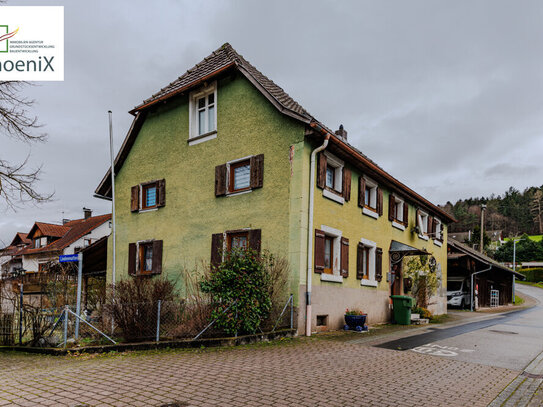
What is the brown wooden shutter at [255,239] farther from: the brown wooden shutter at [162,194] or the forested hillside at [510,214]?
the forested hillside at [510,214]

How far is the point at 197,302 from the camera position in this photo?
11570 mm

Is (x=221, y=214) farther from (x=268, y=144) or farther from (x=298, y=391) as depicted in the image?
(x=298, y=391)

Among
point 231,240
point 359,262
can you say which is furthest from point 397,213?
point 231,240

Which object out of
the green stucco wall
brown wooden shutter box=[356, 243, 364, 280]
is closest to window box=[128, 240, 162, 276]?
the green stucco wall

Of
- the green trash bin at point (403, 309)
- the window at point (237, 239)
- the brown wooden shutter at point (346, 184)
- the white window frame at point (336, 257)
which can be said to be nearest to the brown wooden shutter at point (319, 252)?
the white window frame at point (336, 257)

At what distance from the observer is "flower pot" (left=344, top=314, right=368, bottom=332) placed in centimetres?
1448

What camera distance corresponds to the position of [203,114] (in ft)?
55.2

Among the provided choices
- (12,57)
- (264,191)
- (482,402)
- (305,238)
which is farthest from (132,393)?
(12,57)

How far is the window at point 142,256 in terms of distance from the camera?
17.5 meters

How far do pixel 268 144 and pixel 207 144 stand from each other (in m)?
2.83

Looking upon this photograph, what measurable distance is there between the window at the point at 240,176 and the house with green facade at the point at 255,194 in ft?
0.11

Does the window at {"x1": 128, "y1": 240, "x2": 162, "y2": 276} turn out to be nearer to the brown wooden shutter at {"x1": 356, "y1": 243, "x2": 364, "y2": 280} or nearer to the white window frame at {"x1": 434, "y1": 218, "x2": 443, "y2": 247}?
the brown wooden shutter at {"x1": 356, "y1": 243, "x2": 364, "y2": 280}

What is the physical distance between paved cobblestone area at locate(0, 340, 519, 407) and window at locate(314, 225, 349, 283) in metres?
3.85

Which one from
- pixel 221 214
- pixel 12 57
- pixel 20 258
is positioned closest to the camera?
pixel 12 57
